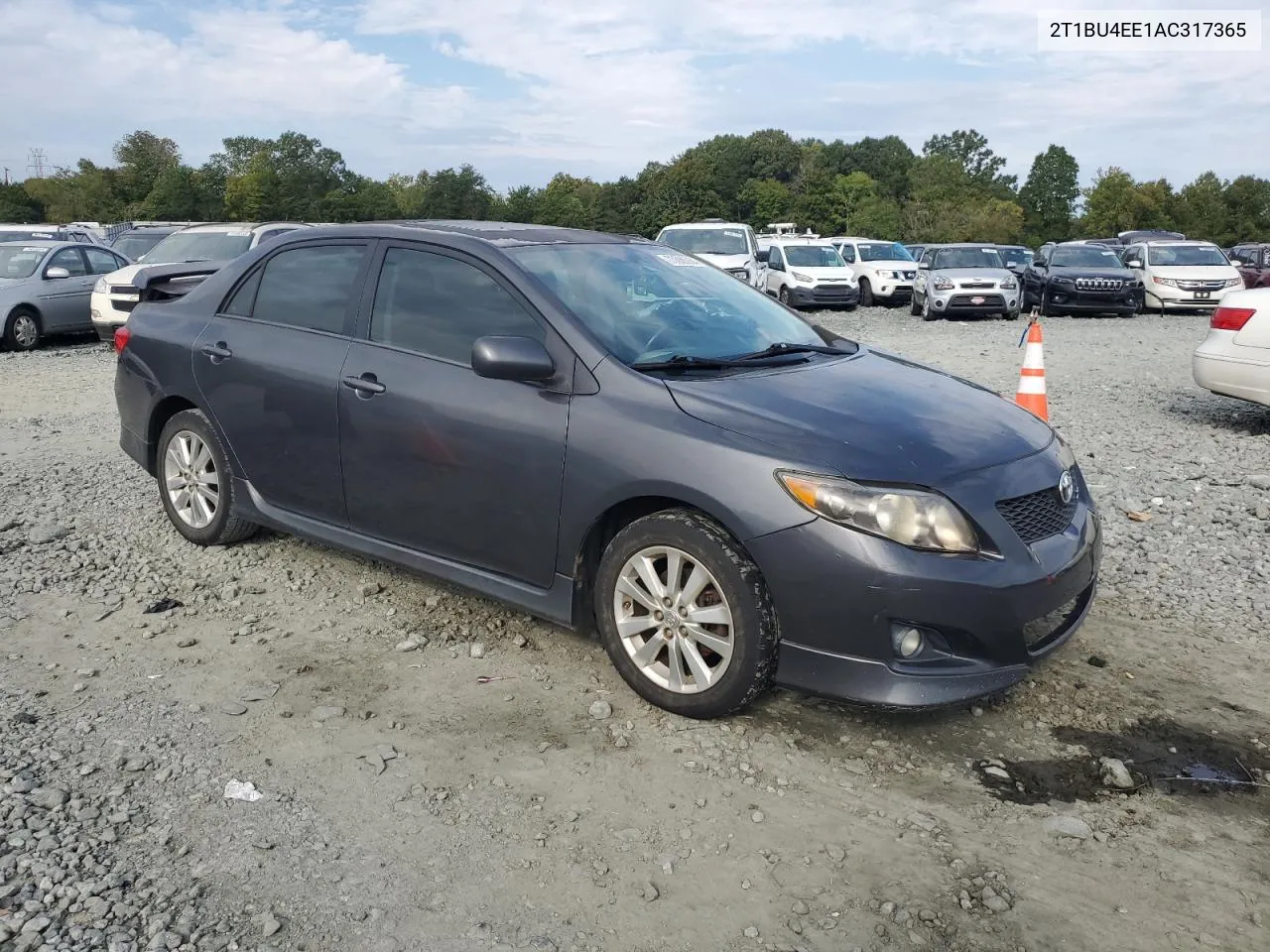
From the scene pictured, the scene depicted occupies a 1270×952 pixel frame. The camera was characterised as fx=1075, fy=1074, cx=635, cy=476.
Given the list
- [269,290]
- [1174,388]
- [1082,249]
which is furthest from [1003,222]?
[269,290]

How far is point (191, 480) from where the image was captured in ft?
18.2

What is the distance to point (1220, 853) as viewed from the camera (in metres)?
3.02

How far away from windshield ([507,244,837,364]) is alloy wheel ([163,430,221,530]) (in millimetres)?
2131

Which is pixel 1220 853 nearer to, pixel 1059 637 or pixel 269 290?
pixel 1059 637

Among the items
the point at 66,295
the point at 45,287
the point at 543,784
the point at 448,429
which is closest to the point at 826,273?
the point at 66,295

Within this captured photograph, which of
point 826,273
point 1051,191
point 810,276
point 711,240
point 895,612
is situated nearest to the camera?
point 895,612

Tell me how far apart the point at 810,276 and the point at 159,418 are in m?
20.0

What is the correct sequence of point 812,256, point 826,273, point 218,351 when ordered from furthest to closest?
point 812,256 → point 826,273 → point 218,351

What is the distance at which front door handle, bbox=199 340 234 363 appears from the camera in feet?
16.9

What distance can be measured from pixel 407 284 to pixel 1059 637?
9.66 feet

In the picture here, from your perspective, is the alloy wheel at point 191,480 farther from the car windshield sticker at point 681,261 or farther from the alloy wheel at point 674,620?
the alloy wheel at point 674,620

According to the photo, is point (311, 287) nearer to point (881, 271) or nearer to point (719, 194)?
point (881, 271)

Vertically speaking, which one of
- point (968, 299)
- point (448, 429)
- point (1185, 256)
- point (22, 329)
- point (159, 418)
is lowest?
point (22, 329)

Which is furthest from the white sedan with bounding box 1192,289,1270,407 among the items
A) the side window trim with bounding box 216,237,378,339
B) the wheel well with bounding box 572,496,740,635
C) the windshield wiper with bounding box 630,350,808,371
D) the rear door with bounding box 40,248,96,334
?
the rear door with bounding box 40,248,96,334
